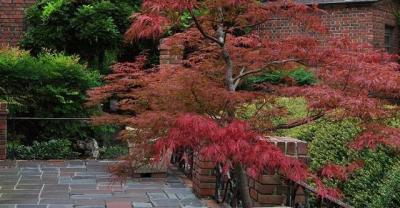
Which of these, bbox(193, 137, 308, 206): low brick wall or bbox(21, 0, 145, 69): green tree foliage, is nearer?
bbox(193, 137, 308, 206): low brick wall

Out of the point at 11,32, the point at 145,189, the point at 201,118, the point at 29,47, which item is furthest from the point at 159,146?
the point at 11,32

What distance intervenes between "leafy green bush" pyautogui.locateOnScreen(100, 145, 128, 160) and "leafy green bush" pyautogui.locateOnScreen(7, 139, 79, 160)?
0.46 m

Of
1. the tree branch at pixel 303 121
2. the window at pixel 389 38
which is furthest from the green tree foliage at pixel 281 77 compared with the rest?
the window at pixel 389 38

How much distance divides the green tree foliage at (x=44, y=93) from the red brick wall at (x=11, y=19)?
2.80 meters

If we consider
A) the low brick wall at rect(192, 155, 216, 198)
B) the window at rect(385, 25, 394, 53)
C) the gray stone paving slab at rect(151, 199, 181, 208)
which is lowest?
the gray stone paving slab at rect(151, 199, 181, 208)

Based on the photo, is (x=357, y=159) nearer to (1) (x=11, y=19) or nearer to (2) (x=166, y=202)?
(2) (x=166, y=202)

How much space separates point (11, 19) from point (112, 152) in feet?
16.0

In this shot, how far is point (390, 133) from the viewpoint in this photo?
3785 mm

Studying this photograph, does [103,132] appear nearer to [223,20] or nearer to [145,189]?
[145,189]

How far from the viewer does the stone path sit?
6.57 m

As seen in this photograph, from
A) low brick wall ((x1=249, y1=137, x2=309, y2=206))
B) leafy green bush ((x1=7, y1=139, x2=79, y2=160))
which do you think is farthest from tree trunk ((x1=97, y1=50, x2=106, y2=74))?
low brick wall ((x1=249, y1=137, x2=309, y2=206))

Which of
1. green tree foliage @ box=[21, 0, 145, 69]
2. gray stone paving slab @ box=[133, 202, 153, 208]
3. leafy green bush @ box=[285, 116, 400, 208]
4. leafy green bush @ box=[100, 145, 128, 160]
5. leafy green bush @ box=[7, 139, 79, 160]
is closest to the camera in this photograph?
leafy green bush @ box=[285, 116, 400, 208]

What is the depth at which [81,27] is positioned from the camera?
38.9 ft

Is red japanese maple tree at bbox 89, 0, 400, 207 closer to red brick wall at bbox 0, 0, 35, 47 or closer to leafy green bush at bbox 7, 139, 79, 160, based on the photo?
leafy green bush at bbox 7, 139, 79, 160
